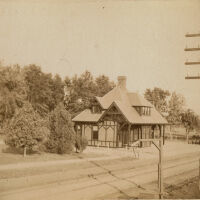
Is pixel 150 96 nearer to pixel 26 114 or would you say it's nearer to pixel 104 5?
pixel 26 114

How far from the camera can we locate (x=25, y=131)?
2597 cm

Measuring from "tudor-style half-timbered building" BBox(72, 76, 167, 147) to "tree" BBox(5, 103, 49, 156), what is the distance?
14.9 m

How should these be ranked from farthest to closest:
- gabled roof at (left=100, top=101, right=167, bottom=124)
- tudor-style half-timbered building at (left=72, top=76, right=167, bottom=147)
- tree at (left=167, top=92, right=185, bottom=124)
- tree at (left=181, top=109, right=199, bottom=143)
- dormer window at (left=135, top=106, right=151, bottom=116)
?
tree at (left=167, top=92, right=185, bottom=124) → tree at (left=181, top=109, right=199, bottom=143) → dormer window at (left=135, top=106, right=151, bottom=116) → tudor-style half-timbered building at (left=72, top=76, right=167, bottom=147) → gabled roof at (left=100, top=101, right=167, bottom=124)

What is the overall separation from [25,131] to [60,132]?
11.7 ft

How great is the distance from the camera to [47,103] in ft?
204

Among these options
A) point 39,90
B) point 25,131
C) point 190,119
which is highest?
point 39,90

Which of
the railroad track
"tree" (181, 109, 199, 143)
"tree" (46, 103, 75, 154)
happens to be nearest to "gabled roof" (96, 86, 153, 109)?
"tree" (181, 109, 199, 143)

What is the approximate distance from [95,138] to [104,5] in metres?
26.5

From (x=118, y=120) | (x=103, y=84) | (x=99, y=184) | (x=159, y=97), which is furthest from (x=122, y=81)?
(x=159, y=97)

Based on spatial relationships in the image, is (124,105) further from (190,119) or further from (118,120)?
(190,119)

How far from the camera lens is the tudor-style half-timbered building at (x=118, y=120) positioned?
40.4 m

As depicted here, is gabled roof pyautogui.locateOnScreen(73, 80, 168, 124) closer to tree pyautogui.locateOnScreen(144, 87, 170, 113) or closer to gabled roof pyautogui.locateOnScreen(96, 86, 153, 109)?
gabled roof pyautogui.locateOnScreen(96, 86, 153, 109)

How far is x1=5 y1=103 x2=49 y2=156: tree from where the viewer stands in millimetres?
26016

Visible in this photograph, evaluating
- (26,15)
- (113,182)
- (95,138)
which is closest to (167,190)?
(113,182)
